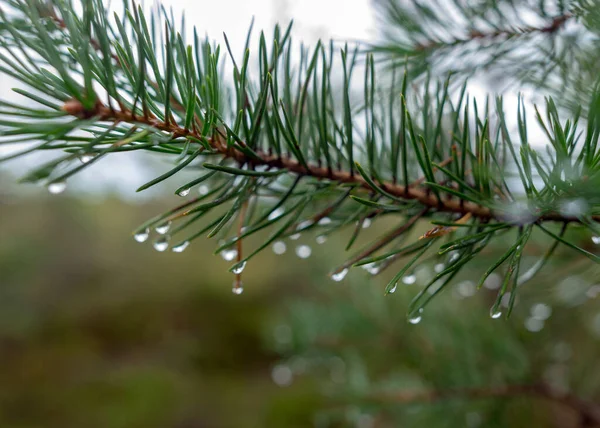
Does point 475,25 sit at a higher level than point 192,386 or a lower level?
higher

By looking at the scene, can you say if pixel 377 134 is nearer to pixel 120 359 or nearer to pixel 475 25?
pixel 475 25

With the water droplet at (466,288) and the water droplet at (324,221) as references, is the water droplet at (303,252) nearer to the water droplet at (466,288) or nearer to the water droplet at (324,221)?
the water droplet at (324,221)

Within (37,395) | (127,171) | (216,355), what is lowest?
(216,355)

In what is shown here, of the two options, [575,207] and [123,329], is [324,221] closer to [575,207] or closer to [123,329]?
[575,207]

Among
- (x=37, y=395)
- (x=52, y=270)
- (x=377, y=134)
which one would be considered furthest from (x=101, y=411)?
(x=377, y=134)

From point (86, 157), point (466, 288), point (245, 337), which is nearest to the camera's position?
point (86, 157)

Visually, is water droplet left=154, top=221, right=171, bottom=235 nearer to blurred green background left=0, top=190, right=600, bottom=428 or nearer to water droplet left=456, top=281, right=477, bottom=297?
blurred green background left=0, top=190, right=600, bottom=428

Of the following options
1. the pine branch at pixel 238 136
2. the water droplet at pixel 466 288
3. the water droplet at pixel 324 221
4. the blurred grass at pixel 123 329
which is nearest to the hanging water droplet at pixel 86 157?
the pine branch at pixel 238 136

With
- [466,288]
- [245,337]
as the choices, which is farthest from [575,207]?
[245,337]
